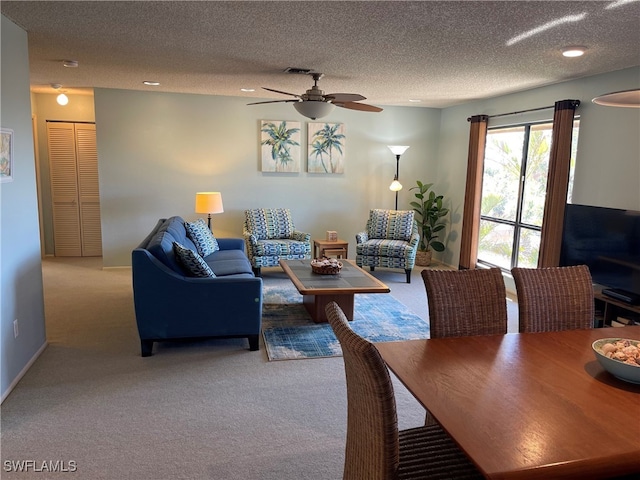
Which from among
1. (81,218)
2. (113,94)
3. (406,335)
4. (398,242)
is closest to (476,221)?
(398,242)

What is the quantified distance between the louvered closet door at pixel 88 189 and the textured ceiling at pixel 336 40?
6.43 ft

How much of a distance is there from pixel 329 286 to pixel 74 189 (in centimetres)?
503

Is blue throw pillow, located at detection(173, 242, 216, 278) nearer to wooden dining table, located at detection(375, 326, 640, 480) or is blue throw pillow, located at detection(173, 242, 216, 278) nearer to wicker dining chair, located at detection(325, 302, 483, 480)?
wooden dining table, located at detection(375, 326, 640, 480)

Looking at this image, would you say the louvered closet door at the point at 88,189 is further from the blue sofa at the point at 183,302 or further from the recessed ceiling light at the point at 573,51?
the recessed ceiling light at the point at 573,51

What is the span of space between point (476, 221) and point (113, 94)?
505 cm

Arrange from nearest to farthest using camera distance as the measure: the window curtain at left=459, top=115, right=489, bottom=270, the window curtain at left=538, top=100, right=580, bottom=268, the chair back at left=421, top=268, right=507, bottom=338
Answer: the chair back at left=421, top=268, right=507, bottom=338 < the window curtain at left=538, top=100, right=580, bottom=268 < the window curtain at left=459, top=115, right=489, bottom=270

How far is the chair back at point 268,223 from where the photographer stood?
6.08 meters

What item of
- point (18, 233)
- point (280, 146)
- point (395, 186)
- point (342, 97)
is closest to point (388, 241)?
point (395, 186)

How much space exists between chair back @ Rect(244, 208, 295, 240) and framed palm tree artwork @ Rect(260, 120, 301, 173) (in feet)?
2.18

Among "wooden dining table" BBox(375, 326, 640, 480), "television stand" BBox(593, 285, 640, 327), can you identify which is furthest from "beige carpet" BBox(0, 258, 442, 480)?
"television stand" BBox(593, 285, 640, 327)

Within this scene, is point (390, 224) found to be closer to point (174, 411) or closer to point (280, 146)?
point (280, 146)

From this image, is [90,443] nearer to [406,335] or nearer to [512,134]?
[406,335]

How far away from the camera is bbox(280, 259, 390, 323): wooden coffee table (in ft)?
12.7
